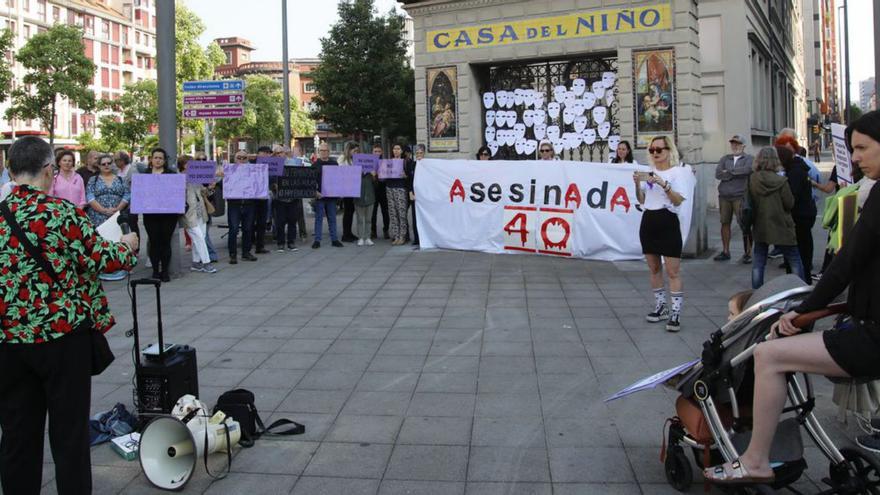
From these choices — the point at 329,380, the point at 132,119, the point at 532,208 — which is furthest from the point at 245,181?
the point at 132,119

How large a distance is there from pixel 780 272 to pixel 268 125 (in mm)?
65733

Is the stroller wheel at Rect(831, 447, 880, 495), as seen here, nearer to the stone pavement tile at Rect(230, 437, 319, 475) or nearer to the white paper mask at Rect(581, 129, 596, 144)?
the stone pavement tile at Rect(230, 437, 319, 475)

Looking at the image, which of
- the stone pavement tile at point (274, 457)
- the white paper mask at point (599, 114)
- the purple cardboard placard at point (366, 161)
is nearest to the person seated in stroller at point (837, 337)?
the stone pavement tile at point (274, 457)

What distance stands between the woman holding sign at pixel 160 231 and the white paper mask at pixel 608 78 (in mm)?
8465

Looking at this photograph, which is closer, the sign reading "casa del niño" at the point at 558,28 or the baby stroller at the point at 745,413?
the baby stroller at the point at 745,413

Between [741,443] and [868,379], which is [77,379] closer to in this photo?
[741,443]

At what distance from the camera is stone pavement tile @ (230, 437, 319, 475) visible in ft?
14.8

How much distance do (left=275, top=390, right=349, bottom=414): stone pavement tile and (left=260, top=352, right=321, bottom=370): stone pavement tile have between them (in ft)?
2.40

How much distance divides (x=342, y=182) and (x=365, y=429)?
10.2 m

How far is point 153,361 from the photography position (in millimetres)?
5086

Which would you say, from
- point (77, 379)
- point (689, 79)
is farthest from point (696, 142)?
point (77, 379)

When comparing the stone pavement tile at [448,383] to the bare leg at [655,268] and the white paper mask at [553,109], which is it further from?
the white paper mask at [553,109]

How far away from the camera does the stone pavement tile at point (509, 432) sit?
15.9 feet

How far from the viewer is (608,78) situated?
1522 cm
